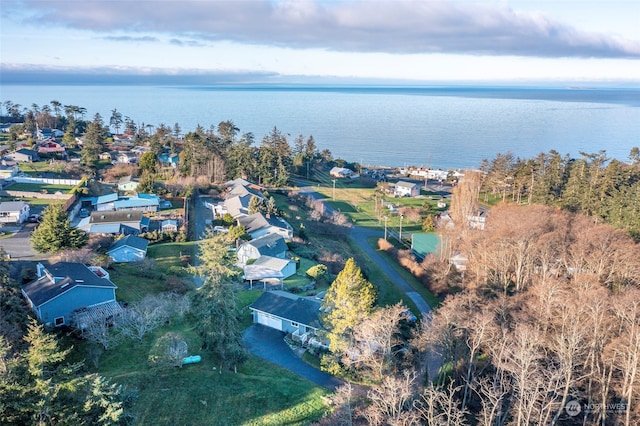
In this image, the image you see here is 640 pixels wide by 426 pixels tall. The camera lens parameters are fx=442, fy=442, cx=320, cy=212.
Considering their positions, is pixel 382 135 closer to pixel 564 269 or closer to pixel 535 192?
pixel 535 192

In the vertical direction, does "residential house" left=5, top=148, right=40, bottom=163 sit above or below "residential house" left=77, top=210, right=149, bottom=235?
above

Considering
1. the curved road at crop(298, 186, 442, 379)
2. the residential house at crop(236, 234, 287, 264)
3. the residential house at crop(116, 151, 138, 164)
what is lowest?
the curved road at crop(298, 186, 442, 379)

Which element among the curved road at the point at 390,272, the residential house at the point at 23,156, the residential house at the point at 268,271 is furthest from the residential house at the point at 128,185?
the residential house at the point at 268,271

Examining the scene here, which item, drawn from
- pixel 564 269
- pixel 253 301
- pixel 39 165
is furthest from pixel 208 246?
pixel 39 165

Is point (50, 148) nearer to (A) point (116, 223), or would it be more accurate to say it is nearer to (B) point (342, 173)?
(A) point (116, 223)

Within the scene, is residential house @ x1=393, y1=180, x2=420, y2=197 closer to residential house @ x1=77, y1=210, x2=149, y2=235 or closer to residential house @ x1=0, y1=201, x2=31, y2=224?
residential house @ x1=77, y1=210, x2=149, y2=235

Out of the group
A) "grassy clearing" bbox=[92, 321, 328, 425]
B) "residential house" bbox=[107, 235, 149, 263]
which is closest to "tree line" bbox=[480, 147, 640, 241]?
"grassy clearing" bbox=[92, 321, 328, 425]

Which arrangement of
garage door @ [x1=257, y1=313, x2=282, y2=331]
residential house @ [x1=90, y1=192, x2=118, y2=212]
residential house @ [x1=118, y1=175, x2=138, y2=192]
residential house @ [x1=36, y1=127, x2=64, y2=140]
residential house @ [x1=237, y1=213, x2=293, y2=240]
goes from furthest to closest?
residential house @ [x1=36, y1=127, x2=64, y2=140], residential house @ [x1=118, y1=175, x2=138, y2=192], residential house @ [x1=90, y1=192, x2=118, y2=212], residential house @ [x1=237, y1=213, x2=293, y2=240], garage door @ [x1=257, y1=313, x2=282, y2=331]
